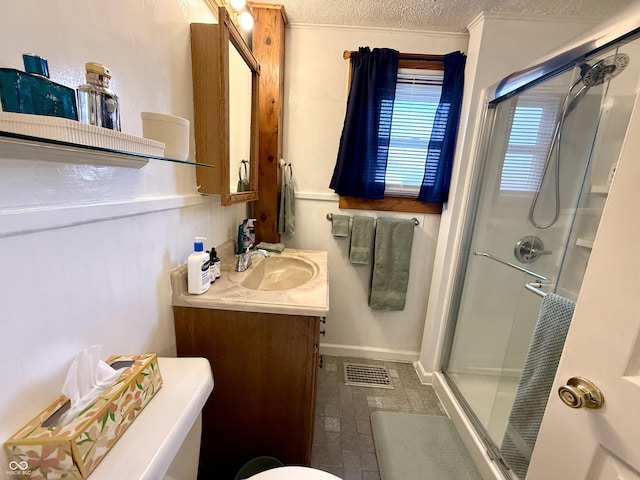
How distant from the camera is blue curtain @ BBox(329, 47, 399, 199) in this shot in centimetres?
164

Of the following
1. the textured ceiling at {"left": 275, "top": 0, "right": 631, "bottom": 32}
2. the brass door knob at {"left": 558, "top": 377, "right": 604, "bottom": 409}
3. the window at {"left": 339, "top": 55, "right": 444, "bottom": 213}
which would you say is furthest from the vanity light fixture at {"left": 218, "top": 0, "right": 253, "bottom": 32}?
the brass door knob at {"left": 558, "top": 377, "right": 604, "bottom": 409}

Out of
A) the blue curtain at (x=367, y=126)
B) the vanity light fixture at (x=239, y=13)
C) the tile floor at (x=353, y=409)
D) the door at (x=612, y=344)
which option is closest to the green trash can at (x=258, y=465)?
the tile floor at (x=353, y=409)

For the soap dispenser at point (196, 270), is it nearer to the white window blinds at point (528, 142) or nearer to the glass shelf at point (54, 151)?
the glass shelf at point (54, 151)

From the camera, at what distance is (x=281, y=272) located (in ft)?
5.27

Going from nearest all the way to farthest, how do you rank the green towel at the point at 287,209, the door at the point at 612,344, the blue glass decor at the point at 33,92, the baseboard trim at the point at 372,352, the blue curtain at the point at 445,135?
the blue glass decor at the point at 33,92 < the door at the point at 612,344 < the blue curtain at the point at 445,135 < the green towel at the point at 287,209 < the baseboard trim at the point at 372,352

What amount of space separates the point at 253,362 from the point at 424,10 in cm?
203

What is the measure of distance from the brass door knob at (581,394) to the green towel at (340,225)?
1.38 m

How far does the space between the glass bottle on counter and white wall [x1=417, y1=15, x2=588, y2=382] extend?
173 cm

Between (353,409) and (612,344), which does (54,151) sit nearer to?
(612,344)

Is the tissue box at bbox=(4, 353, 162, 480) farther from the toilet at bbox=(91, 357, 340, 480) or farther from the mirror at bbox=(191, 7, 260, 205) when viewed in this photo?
the mirror at bbox=(191, 7, 260, 205)

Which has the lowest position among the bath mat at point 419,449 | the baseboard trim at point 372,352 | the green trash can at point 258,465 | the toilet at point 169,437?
the bath mat at point 419,449

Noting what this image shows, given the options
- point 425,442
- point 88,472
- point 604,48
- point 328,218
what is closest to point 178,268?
point 88,472

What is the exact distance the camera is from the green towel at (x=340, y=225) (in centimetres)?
184

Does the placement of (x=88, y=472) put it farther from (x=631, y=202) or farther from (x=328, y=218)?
(x=328, y=218)
